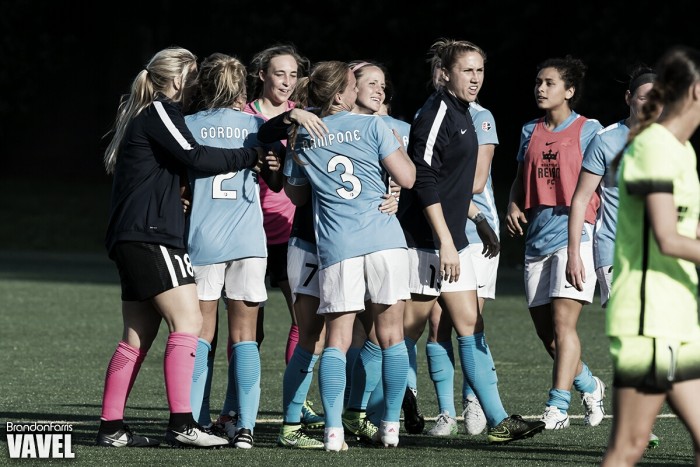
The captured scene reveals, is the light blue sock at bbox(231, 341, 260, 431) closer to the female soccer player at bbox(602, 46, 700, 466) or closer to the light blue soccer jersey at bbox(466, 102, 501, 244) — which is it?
the light blue soccer jersey at bbox(466, 102, 501, 244)

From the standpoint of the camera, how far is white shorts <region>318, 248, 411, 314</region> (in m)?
6.86

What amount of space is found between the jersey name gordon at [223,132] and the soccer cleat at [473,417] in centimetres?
Result: 217

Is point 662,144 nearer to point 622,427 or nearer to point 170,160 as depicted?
point 622,427

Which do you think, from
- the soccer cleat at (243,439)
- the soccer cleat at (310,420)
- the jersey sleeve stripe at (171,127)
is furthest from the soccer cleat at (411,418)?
the jersey sleeve stripe at (171,127)

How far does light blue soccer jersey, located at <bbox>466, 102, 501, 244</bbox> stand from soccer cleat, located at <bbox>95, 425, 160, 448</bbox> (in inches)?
88.5

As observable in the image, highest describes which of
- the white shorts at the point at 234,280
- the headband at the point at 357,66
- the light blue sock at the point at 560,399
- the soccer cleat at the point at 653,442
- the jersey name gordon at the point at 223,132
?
the headband at the point at 357,66

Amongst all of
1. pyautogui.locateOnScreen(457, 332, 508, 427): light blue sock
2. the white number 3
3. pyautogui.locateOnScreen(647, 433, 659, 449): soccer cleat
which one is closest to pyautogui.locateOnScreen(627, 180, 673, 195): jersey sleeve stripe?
the white number 3

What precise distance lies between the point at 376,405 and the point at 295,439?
0.73 metres

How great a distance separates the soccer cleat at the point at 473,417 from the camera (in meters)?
8.01

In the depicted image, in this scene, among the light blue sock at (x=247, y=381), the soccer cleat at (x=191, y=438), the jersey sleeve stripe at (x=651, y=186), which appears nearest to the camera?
the jersey sleeve stripe at (x=651, y=186)

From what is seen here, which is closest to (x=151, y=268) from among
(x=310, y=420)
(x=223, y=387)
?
(x=310, y=420)

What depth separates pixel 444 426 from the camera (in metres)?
7.88

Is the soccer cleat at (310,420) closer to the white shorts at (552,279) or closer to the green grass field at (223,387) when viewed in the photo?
the green grass field at (223,387)

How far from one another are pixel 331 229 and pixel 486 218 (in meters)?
1.31
